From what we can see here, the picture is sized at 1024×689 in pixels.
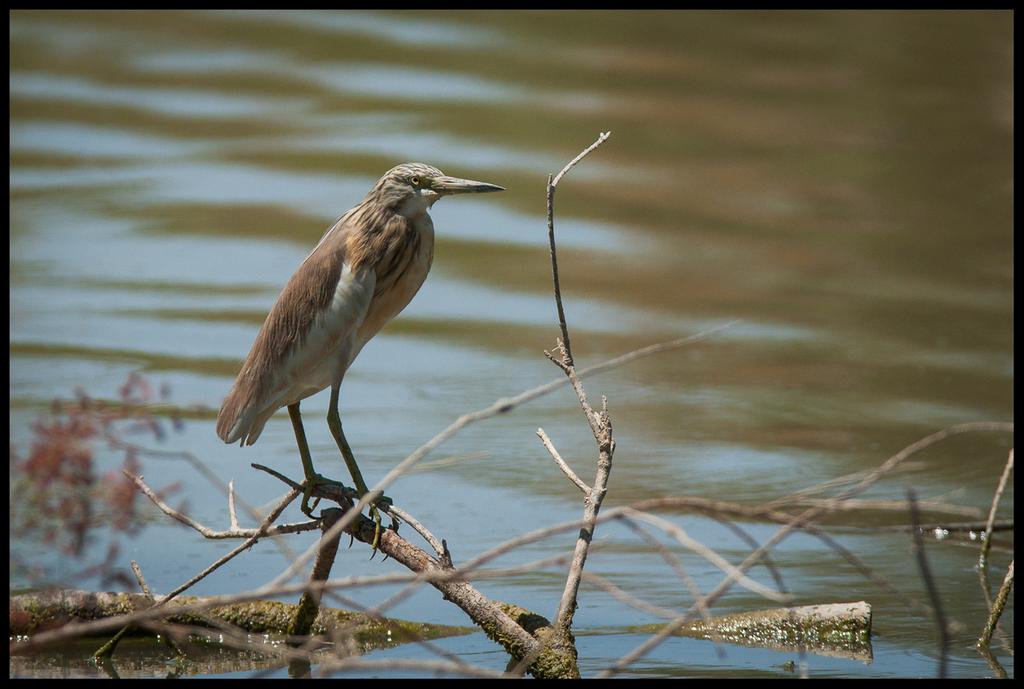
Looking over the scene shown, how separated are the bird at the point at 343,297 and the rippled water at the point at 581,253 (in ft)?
2.76

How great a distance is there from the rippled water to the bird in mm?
841

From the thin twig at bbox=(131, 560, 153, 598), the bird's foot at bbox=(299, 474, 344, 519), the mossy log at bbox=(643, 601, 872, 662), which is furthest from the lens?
the mossy log at bbox=(643, 601, 872, 662)

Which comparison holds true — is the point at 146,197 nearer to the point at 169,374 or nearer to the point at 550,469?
the point at 169,374

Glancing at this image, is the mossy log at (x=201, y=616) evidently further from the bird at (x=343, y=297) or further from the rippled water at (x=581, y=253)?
the bird at (x=343, y=297)

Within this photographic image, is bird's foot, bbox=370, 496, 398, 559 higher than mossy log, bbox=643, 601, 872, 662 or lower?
higher

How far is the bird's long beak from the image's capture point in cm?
386

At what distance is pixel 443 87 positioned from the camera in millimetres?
11477

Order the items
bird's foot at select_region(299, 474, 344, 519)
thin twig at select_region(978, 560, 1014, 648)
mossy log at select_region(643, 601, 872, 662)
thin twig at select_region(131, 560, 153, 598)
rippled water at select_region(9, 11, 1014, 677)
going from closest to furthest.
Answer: thin twig at select_region(131, 560, 153, 598), thin twig at select_region(978, 560, 1014, 648), bird's foot at select_region(299, 474, 344, 519), mossy log at select_region(643, 601, 872, 662), rippled water at select_region(9, 11, 1014, 677)

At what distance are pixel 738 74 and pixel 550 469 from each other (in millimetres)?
6823

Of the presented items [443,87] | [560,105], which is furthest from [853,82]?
[443,87]

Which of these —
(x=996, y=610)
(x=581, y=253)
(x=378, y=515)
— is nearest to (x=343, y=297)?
(x=378, y=515)

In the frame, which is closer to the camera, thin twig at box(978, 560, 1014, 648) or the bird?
thin twig at box(978, 560, 1014, 648)

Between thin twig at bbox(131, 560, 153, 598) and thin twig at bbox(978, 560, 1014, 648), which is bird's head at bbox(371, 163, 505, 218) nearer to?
thin twig at bbox(131, 560, 153, 598)

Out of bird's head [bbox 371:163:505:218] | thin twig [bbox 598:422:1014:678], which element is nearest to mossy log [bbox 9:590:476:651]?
bird's head [bbox 371:163:505:218]
